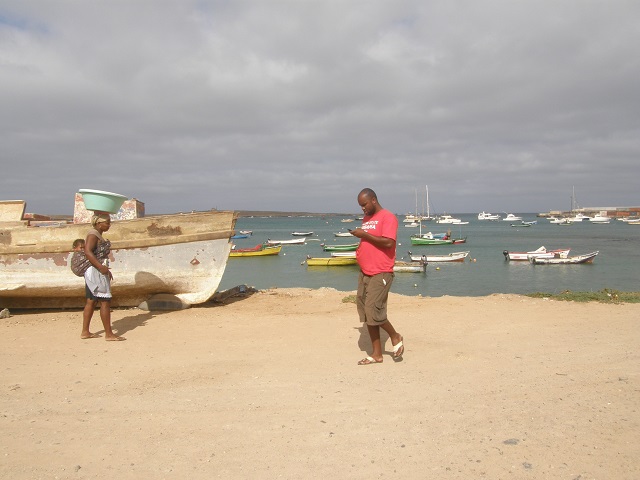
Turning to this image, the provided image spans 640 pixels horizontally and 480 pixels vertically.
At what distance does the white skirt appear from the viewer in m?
5.91

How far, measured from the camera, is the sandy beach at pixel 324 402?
291cm

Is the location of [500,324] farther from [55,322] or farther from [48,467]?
[55,322]

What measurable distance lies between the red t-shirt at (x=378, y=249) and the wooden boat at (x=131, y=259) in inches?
166

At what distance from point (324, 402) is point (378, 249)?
5.11ft

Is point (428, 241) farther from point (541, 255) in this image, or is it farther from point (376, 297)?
point (376, 297)

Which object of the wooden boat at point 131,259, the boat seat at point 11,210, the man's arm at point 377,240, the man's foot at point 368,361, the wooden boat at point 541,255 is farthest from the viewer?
the wooden boat at point 541,255

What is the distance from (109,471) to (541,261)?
32.3 m

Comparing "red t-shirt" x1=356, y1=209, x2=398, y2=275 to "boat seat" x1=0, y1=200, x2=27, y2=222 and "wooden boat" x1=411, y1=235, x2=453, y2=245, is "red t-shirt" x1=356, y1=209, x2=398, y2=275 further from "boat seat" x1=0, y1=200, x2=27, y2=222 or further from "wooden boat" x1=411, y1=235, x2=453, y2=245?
"wooden boat" x1=411, y1=235, x2=453, y2=245

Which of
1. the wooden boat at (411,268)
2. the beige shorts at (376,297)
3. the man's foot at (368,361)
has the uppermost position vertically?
the beige shorts at (376,297)

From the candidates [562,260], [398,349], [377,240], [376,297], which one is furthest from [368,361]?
[562,260]

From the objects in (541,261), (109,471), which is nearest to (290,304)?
(109,471)

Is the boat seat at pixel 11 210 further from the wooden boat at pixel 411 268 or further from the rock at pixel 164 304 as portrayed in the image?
the wooden boat at pixel 411 268

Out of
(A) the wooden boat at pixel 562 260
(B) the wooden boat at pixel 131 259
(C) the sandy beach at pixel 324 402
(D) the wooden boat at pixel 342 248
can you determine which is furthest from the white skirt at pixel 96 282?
(D) the wooden boat at pixel 342 248

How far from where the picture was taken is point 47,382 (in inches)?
176
